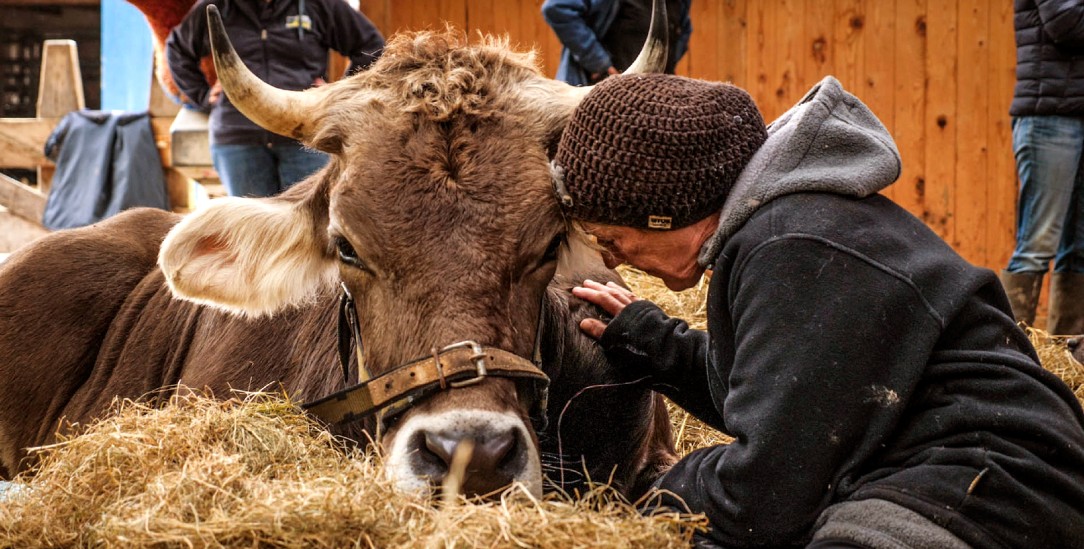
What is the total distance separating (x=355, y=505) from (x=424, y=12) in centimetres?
862

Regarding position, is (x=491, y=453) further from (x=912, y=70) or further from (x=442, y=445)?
(x=912, y=70)

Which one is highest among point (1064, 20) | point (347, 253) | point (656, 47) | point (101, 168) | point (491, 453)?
point (1064, 20)

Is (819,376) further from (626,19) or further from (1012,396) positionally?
(626,19)

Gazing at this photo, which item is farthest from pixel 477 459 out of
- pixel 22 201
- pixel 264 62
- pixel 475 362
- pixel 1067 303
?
pixel 22 201

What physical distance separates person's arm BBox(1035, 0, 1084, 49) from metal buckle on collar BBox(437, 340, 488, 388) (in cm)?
481

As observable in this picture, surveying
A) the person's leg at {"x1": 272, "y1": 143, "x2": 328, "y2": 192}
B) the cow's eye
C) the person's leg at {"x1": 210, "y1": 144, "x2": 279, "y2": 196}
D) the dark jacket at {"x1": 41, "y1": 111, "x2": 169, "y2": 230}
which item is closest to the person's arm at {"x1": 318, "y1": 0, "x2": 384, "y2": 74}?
the person's leg at {"x1": 272, "y1": 143, "x2": 328, "y2": 192}

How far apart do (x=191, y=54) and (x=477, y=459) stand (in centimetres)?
501

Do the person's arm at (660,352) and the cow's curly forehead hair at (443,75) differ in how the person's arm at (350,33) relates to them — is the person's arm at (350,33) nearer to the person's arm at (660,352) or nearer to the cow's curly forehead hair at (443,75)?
the cow's curly forehead hair at (443,75)

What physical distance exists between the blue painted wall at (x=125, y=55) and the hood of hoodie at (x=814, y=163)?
8078 millimetres

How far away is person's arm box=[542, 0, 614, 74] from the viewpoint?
22.8ft

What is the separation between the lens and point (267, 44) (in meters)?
6.48

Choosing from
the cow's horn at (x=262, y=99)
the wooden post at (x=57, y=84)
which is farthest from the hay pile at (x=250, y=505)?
the wooden post at (x=57, y=84)

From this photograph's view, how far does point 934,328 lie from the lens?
2.25 m

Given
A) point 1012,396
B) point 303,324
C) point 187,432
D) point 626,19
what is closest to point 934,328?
point 1012,396
